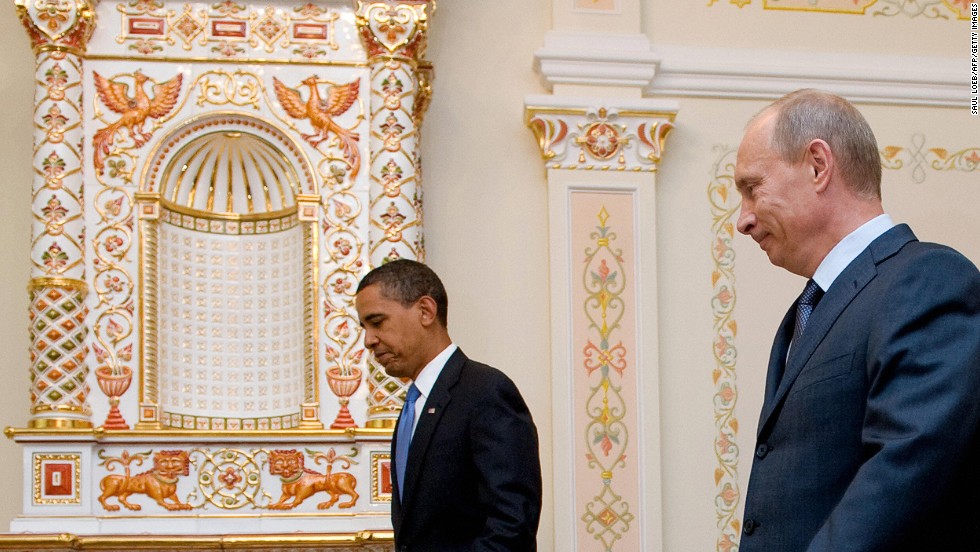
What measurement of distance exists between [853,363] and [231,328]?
455cm

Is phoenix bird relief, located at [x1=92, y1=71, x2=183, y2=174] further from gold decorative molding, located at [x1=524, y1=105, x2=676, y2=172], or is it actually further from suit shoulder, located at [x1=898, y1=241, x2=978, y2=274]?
suit shoulder, located at [x1=898, y1=241, x2=978, y2=274]

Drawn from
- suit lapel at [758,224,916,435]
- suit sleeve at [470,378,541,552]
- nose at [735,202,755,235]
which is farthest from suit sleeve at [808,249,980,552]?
suit sleeve at [470,378,541,552]

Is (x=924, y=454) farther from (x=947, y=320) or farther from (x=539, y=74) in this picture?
(x=539, y=74)

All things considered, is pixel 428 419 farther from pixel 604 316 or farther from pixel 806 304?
pixel 604 316

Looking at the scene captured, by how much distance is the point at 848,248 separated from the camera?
241cm

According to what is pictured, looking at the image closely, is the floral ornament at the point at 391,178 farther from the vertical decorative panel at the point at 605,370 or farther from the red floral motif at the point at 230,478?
the red floral motif at the point at 230,478

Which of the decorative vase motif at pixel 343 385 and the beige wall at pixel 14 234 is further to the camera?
the beige wall at pixel 14 234

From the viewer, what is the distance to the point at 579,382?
6625 millimetres

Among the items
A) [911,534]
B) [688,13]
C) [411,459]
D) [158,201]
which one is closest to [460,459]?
[411,459]

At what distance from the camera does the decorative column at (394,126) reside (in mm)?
6281

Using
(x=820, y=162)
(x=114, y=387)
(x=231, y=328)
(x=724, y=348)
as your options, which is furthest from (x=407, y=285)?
(x=724, y=348)

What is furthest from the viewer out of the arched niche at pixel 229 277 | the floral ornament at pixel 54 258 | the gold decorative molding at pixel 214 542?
the arched niche at pixel 229 277

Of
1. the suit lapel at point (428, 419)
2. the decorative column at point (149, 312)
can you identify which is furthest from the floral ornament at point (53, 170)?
the suit lapel at point (428, 419)

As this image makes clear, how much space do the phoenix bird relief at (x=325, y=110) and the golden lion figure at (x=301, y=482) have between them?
4.29 ft
